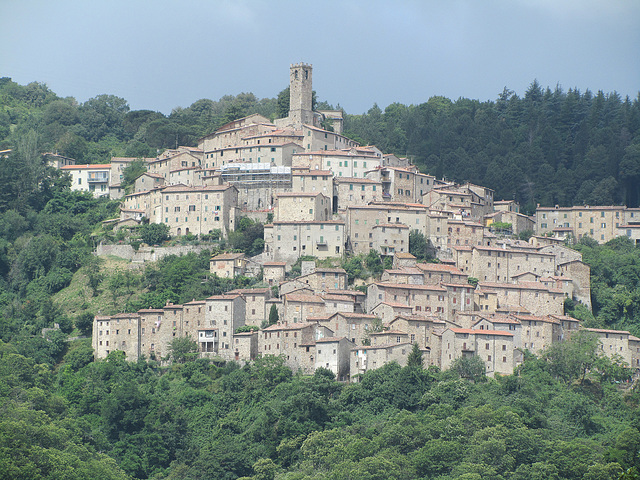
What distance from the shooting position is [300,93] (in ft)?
291

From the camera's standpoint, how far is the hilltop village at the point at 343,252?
6162 cm

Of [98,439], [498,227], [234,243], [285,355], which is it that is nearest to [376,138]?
[498,227]

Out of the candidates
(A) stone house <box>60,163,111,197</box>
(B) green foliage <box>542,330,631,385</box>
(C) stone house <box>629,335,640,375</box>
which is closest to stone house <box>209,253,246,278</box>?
(B) green foliage <box>542,330,631,385</box>

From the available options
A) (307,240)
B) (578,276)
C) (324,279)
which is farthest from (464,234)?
(324,279)

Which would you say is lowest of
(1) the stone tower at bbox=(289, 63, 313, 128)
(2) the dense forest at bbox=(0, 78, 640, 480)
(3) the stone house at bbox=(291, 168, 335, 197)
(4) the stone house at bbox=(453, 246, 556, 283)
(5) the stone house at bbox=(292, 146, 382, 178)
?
(2) the dense forest at bbox=(0, 78, 640, 480)

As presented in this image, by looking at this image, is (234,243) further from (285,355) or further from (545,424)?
(545,424)

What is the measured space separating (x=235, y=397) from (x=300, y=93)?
35.2 m

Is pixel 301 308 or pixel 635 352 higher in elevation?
pixel 301 308

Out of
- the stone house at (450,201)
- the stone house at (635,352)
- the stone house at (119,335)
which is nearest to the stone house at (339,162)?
the stone house at (450,201)

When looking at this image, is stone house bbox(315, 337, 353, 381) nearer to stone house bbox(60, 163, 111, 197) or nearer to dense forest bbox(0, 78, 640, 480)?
dense forest bbox(0, 78, 640, 480)

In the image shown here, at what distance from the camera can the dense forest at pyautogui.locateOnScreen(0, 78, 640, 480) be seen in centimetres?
5300

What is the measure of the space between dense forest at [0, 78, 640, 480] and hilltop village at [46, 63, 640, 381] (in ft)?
5.02

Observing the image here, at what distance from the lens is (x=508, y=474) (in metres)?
52.9

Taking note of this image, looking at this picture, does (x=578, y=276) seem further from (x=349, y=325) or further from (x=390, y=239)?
(x=349, y=325)
